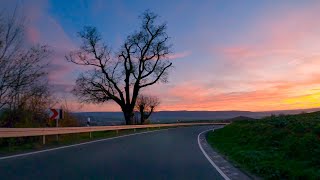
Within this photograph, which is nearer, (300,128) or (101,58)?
(300,128)

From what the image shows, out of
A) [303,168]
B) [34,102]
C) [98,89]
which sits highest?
[98,89]

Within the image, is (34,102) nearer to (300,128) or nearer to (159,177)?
(300,128)

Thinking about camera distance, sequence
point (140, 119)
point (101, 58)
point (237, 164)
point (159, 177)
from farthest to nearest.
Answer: point (140, 119) < point (101, 58) < point (237, 164) < point (159, 177)

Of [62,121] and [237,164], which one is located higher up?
[62,121]

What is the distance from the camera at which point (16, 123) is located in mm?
25016

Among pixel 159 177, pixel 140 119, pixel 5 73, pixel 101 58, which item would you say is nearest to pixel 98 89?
pixel 101 58

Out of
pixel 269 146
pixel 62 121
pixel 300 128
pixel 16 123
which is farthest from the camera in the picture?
pixel 62 121

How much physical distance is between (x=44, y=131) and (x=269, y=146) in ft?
35.9

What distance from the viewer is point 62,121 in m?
32.3

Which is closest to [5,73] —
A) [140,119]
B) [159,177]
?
[159,177]

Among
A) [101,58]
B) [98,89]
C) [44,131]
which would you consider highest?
[101,58]

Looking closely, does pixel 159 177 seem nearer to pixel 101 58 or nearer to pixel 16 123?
pixel 16 123

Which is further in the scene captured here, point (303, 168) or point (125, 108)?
point (125, 108)

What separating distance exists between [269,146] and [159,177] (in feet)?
38.4
